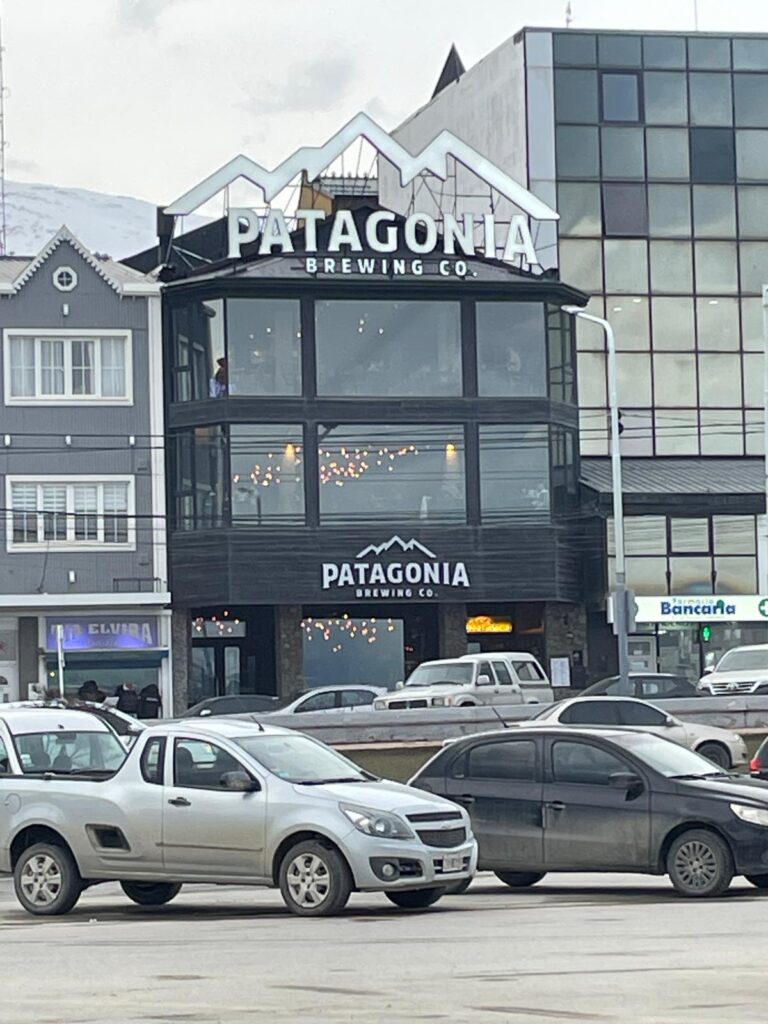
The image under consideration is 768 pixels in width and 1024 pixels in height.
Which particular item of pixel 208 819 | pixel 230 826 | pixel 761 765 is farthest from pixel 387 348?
pixel 230 826

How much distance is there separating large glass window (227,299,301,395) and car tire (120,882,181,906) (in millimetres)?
33755

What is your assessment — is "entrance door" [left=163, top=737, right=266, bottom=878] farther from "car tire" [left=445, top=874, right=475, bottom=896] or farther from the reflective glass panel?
the reflective glass panel

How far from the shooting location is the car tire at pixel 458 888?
696 inches

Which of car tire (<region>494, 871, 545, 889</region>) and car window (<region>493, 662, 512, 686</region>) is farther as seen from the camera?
car window (<region>493, 662, 512, 686</region>)

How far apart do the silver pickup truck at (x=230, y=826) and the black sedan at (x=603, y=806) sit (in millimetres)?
1643

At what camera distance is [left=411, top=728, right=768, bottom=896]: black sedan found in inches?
703

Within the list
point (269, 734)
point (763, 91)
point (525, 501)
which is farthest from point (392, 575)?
point (269, 734)

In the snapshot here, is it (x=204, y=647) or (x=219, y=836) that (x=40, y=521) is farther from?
(x=219, y=836)

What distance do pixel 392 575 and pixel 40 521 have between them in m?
9.43

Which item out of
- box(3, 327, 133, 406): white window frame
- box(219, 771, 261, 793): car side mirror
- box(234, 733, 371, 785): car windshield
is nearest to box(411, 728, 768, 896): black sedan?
box(234, 733, 371, 785): car windshield

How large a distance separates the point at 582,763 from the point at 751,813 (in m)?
1.85

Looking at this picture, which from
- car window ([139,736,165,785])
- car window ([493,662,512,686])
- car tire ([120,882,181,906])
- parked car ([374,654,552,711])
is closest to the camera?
car window ([139,736,165,785])

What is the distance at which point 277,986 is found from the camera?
471 inches

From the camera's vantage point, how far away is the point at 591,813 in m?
18.6
